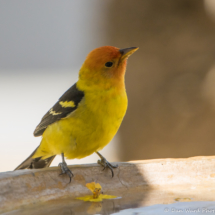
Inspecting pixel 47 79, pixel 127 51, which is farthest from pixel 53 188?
pixel 47 79

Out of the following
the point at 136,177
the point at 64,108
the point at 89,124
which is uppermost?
the point at 64,108

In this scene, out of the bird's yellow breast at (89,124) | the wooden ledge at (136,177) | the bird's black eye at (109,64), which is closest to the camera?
the wooden ledge at (136,177)

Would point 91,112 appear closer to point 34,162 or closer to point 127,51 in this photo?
point 127,51

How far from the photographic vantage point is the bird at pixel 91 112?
8.11 feet

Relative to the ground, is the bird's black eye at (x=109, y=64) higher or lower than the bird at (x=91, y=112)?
higher

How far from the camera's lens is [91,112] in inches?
97.3

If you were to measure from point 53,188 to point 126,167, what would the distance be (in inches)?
21.9

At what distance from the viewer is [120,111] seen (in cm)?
257

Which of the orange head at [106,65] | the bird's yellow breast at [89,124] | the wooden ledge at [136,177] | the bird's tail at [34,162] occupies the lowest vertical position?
the wooden ledge at [136,177]

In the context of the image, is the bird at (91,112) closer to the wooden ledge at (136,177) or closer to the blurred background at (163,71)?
the wooden ledge at (136,177)

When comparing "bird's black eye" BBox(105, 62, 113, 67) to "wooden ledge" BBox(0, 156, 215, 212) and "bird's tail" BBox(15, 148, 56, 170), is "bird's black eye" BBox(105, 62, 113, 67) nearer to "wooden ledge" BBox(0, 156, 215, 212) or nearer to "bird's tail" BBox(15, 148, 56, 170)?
"wooden ledge" BBox(0, 156, 215, 212)

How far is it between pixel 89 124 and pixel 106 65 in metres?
0.54

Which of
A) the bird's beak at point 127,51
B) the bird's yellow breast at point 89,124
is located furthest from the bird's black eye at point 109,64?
the bird's yellow breast at point 89,124

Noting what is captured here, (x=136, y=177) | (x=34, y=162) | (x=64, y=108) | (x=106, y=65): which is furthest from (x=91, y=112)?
(x=34, y=162)
